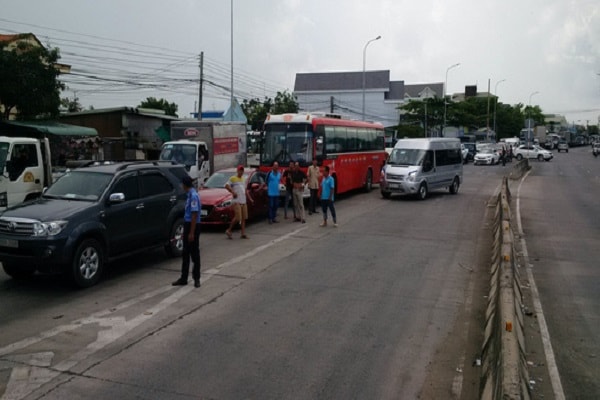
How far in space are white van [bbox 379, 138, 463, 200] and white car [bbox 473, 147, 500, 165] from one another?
2871 centimetres

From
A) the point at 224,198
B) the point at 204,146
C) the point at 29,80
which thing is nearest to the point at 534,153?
the point at 204,146

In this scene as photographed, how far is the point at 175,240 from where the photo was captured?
36.8 ft

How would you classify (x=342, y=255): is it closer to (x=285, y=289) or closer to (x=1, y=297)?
(x=285, y=289)

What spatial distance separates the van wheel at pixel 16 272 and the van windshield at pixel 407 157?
16.0m

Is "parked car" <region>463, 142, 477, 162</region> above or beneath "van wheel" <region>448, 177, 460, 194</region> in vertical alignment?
above

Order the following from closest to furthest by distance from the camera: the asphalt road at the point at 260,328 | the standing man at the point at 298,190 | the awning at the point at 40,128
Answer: the asphalt road at the point at 260,328
the standing man at the point at 298,190
the awning at the point at 40,128

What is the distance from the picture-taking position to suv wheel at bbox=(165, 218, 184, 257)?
11034 mm

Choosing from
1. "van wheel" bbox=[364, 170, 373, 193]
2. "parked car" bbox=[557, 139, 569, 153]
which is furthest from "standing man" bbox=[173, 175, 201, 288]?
"parked car" bbox=[557, 139, 569, 153]

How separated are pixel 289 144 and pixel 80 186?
10.7m

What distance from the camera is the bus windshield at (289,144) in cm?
1953

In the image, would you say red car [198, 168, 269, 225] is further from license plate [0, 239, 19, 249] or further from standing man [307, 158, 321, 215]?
license plate [0, 239, 19, 249]

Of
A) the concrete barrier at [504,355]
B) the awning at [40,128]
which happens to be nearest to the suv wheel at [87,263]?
the concrete barrier at [504,355]

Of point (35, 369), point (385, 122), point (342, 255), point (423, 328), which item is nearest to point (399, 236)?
point (342, 255)

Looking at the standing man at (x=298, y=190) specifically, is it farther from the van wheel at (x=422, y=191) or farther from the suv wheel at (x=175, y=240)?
the van wheel at (x=422, y=191)
